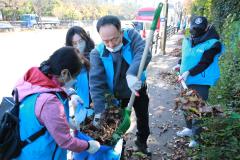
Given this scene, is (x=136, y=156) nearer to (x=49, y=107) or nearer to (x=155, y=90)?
(x=49, y=107)

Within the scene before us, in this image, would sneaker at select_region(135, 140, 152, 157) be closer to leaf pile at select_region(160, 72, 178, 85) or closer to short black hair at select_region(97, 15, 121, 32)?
short black hair at select_region(97, 15, 121, 32)

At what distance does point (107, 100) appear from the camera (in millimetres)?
3230

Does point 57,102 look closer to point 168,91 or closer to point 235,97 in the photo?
point 235,97

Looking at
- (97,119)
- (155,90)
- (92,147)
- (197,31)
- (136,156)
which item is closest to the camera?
(92,147)

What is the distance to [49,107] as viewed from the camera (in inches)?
79.3

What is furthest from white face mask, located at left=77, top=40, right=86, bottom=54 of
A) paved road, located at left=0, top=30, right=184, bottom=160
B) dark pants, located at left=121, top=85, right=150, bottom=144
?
paved road, located at left=0, top=30, right=184, bottom=160

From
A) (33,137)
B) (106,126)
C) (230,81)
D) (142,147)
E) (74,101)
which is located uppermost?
(33,137)

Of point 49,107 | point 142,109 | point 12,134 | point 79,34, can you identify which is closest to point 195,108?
point 142,109

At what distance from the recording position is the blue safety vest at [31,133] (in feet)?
6.74

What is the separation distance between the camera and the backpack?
2.08m

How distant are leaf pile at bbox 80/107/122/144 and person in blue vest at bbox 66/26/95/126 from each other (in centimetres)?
A: 24

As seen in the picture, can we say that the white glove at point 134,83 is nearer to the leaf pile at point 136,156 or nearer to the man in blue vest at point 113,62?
the man in blue vest at point 113,62

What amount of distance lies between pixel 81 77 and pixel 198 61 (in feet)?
5.16

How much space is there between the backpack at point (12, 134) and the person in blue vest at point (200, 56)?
7.53 feet
